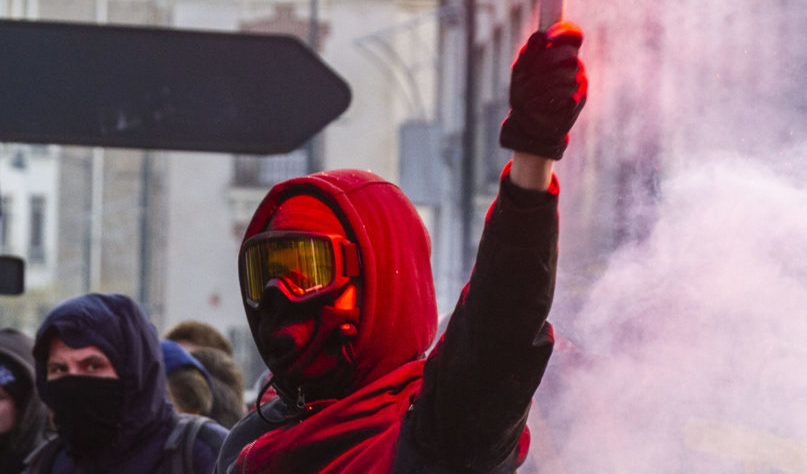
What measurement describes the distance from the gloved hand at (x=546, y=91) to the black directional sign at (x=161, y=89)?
165 cm

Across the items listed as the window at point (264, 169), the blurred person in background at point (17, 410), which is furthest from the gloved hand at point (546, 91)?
the window at point (264, 169)

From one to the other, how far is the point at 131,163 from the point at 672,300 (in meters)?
24.8

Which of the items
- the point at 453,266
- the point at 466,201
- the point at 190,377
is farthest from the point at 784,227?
the point at 453,266

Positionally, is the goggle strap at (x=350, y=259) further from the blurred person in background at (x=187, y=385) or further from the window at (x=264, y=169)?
the window at (x=264, y=169)

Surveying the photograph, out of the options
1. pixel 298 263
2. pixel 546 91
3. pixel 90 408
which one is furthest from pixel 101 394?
pixel 546 91

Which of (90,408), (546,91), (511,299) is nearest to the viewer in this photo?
(546,91)

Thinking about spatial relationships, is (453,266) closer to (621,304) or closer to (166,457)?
(166,457)

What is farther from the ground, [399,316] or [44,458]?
[399,316]

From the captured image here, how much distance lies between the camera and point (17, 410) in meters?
3.68

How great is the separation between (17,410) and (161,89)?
142 cm

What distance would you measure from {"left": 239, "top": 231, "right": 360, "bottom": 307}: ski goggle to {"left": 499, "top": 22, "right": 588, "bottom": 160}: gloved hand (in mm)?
472

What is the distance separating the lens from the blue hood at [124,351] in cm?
298

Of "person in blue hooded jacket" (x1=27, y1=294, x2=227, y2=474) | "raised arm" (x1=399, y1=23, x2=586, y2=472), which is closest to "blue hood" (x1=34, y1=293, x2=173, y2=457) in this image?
"person in blue hooded jacket" (x1=27, y1=294, x2=227, y2=474)

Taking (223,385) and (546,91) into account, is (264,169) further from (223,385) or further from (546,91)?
(546,91)
